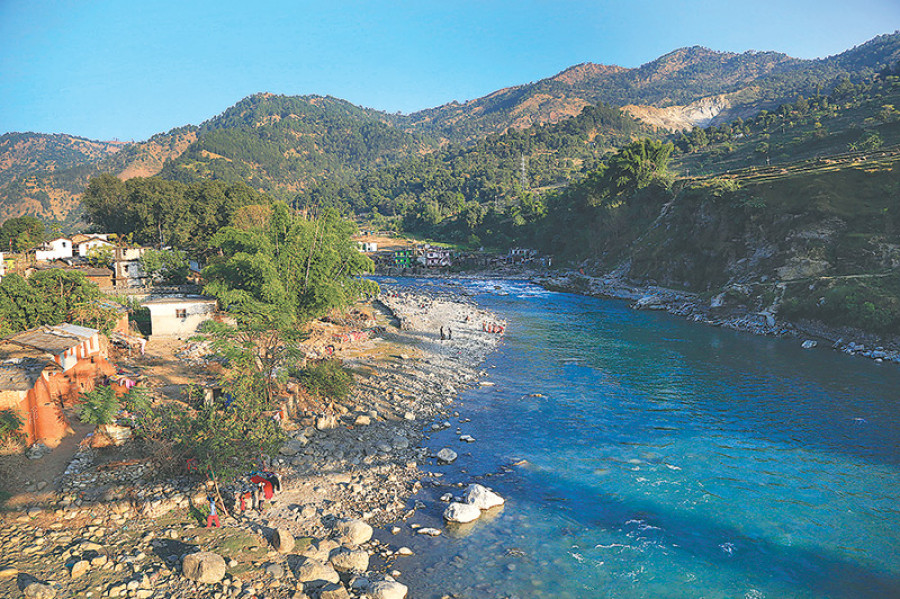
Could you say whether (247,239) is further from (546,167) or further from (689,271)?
(546,167)

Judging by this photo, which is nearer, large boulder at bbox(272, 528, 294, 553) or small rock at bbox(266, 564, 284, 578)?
small rock at bbox(266, 564, 284, 578)

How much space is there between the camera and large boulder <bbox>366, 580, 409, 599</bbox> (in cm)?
1226

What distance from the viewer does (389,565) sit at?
13734 millimetres

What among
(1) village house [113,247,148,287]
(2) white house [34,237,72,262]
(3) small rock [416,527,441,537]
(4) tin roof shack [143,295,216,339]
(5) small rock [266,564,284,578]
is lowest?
(3) small rock [416,527,441,537]

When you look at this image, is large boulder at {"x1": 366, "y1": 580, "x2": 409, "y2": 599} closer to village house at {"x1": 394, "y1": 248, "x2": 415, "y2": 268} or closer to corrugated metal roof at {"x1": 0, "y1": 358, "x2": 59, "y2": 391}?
corrugated metal roof at {"x1": 0, "y1": 358, "x2": 59, "y2": 391}

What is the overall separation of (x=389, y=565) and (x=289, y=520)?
3.55 meters

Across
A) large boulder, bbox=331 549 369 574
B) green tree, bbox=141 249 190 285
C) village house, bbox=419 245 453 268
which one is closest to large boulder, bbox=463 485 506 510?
large boulder, bbox=331 549 369 574

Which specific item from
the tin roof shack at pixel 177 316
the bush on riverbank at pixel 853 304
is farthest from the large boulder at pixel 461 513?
the bush on riverbank at pixel 853 304

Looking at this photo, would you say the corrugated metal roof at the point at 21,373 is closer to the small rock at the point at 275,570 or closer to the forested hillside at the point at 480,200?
the small rock at the point at 275,570

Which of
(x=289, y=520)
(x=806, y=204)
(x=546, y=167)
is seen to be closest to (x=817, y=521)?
(x=289, y=520)

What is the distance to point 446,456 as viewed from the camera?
2030cm

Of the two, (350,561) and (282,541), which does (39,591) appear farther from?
(350,561)

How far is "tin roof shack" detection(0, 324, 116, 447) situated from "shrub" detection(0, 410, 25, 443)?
7.0 inches

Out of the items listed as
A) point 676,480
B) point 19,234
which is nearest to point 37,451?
point 676,480
